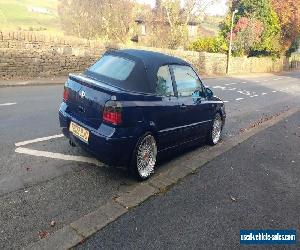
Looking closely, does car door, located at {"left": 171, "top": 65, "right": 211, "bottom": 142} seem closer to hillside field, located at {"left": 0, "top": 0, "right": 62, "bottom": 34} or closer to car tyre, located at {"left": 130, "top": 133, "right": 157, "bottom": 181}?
car tyre, located at {"left": 130, "top": 133, "right": 157, "bottom": 181}

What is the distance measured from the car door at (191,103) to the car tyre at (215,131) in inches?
15.0

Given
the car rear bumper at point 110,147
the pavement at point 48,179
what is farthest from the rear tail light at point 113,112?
the pavement at point 48,179

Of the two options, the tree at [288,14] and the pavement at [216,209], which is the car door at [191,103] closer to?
the pavement at [216,209]

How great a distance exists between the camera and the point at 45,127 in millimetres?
7684

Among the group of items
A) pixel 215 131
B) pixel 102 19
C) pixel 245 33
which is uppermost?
pixel 102 19

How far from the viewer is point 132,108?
16.0 ft

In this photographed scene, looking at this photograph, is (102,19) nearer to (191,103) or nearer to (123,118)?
(191,103)

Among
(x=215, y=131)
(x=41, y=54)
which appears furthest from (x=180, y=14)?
(x=215, y=131)

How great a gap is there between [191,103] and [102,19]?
128ft

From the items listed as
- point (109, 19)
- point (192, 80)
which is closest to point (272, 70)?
point (109, 19)

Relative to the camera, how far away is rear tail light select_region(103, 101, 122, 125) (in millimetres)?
4730

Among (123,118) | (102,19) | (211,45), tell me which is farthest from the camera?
(102,19)

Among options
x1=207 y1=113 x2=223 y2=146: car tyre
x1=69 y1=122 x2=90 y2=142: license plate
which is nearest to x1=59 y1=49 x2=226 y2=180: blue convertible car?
x1=69 y1=122 x2=90 y2=142: license plate

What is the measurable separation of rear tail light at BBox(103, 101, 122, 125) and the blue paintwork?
58 millimetres
